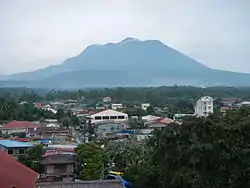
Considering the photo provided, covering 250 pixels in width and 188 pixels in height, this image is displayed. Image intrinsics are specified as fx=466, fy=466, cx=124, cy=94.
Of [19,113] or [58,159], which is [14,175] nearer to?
[58,159]

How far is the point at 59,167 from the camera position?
18359 mm

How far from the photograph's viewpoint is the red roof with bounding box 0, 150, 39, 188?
1198cm

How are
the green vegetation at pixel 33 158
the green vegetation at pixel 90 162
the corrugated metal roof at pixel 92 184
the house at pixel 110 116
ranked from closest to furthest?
1. the corrugated metal roof at pixel 92 184
2. the green vegetation at pixel 90 162
3. the green vegetation at pixel 33 158
4. the house at pixel 110 116

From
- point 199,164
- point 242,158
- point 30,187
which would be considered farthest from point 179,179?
point 30,187

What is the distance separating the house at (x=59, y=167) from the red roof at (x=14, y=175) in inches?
182

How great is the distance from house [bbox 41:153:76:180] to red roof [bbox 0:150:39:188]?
462 cm

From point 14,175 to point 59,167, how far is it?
5.90 m

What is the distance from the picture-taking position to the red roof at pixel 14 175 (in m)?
12.0

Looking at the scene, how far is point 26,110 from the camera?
44906mm

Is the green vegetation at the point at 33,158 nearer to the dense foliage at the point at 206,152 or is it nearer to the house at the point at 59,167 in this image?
the house at the point at 59,167

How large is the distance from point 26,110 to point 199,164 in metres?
35.7

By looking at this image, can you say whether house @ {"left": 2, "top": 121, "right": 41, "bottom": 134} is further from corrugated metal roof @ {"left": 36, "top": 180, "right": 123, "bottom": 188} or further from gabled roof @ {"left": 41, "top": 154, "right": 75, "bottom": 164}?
corrugated metal roof @ {"left": 36, "top": 180, "right": 123, "bottom": 188}

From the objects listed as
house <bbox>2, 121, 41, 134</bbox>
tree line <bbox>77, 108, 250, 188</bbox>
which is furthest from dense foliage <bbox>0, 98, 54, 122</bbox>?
tree line <bbox>77, 108, 250, 188</bbox>

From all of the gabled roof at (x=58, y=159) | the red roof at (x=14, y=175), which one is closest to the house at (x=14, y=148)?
the gabled roof at (x=58, y=159)
